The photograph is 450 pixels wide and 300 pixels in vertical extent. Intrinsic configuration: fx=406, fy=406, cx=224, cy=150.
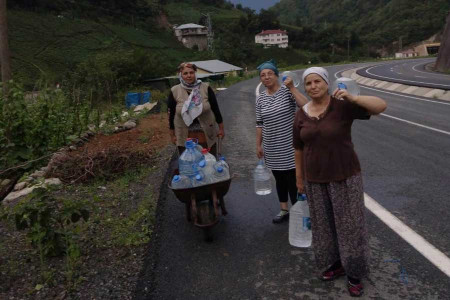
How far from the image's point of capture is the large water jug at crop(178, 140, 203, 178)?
433 cm

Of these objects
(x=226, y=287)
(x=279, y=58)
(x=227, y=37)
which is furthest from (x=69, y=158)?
(x=227, y=37)

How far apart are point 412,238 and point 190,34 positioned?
10334 centimetres

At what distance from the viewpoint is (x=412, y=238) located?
163 inches

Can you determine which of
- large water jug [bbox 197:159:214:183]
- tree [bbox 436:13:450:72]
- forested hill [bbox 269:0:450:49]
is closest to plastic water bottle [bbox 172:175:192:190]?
large water jug [bbox 197:159:214:183]

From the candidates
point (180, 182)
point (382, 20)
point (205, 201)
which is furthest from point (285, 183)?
point (382, 20)

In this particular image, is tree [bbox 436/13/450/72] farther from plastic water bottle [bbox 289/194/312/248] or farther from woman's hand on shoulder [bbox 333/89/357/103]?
woman's hand on shoulder [bbox 333/89/357/103]

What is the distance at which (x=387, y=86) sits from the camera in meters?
22.5

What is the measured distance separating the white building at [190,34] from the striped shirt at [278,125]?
101m

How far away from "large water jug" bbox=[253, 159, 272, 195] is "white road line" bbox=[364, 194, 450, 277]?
131cm

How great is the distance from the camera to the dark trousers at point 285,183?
4.71 m

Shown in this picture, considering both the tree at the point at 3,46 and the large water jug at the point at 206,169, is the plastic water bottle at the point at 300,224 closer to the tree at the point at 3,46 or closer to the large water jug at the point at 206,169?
the large water jug at the point at 206,169

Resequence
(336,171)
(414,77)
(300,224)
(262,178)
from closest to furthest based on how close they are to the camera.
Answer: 1. (336,171)
2. (300,224)
3. (262,178)
4. (414,77)

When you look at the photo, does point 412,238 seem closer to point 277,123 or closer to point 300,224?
point 300,224

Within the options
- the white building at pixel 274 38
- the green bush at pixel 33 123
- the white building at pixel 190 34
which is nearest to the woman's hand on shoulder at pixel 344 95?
the green bush at pixel 33 123
